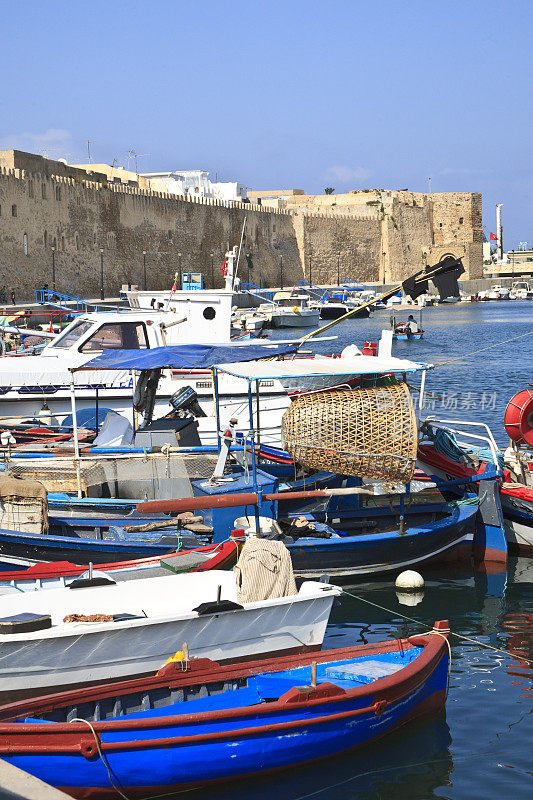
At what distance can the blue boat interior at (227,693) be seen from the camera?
17.0 ft

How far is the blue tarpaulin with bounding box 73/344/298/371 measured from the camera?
9477 mm

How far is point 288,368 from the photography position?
8.14 metres

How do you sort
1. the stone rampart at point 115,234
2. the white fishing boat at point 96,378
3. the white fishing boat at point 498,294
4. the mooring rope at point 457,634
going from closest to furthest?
1. the mooring rope at point 457,634
2. the white fishing boat at point 96,378
3. the stone rampart at point 115,234
4. the white fishing boat at point 498,294

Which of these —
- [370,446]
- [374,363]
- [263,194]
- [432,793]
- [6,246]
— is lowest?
[432,793]

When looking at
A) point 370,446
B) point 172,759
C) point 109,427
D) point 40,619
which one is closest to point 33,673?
point 40,619

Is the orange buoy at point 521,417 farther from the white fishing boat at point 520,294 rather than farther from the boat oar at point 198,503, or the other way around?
the white fishing boat at point 520,294

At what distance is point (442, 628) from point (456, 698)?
53 cm

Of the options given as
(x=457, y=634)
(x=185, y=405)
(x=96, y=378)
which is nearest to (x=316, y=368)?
(x=457, y=634)

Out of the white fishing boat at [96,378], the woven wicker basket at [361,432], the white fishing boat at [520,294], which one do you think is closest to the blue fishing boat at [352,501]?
the woven wicker basket at [361,432]

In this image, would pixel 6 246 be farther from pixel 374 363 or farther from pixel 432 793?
pixel 432 793

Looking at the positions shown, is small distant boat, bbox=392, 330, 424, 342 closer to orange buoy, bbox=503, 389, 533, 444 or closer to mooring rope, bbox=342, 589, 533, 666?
orange buoy, bbox=503, 389, 533, 444

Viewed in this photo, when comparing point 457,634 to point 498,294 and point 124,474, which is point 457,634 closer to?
point 124,474

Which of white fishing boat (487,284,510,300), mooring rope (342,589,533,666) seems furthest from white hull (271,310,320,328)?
mooring rope (342,589,533,666)

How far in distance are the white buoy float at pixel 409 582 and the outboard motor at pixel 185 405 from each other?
375 centimetres
